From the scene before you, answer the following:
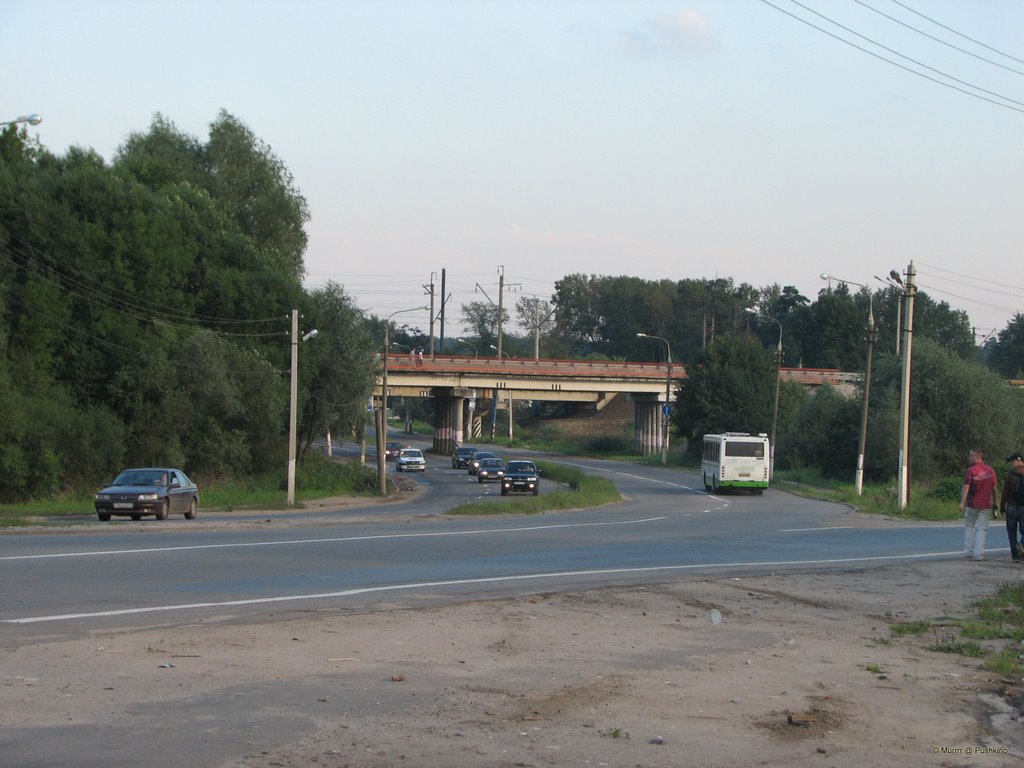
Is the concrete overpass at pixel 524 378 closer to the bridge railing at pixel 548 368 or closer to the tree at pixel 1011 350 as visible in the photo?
the bridge railing at pixel 548 368

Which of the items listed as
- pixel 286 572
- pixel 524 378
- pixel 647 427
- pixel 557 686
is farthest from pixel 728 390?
pixel 557 686

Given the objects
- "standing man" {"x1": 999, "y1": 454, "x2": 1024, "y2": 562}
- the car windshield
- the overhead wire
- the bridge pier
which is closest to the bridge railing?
the bridge pier

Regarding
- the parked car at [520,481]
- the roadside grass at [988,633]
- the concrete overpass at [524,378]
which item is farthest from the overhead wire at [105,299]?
the roadside grass at [988,633]

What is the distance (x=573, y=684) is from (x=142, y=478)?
24.5 meters

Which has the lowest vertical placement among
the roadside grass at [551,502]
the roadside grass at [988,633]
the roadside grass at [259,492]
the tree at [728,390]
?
the roadside grass at [259,492]

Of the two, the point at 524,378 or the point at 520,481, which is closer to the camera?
the point at 520,481

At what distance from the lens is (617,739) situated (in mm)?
6992

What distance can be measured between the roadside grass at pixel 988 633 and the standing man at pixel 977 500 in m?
5.21

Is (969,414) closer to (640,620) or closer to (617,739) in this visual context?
(640,620)

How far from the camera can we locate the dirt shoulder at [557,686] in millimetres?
6855

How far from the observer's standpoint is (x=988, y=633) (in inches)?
456

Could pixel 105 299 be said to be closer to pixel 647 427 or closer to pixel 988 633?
pixel 988 633

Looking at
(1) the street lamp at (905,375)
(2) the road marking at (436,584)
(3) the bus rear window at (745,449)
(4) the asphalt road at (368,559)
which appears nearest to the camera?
(2) the road marking at (436,584)

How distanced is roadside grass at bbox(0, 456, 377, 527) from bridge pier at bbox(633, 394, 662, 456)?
45082 mm
